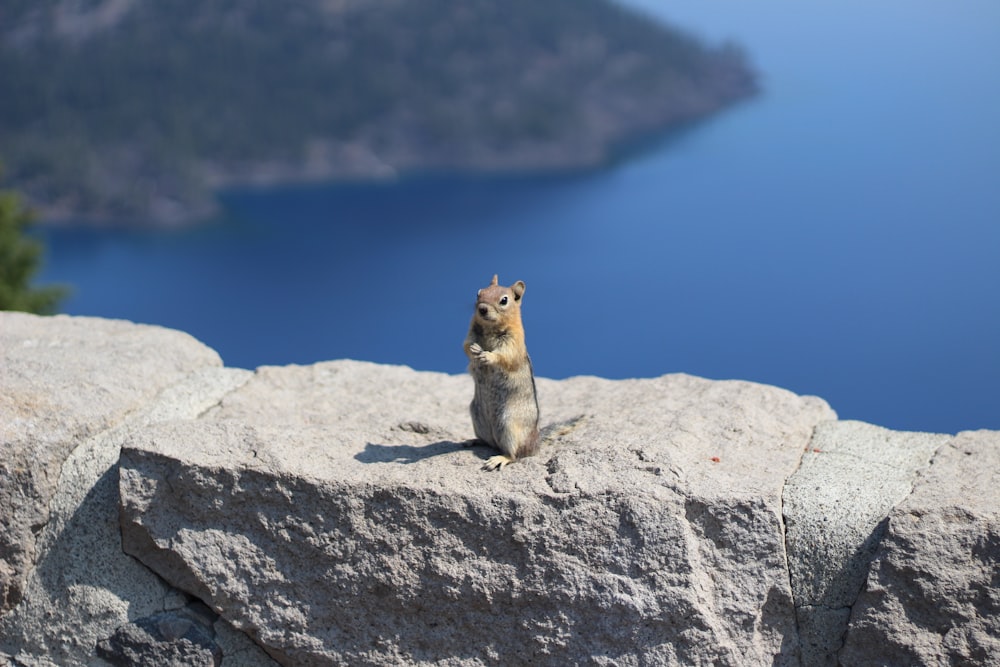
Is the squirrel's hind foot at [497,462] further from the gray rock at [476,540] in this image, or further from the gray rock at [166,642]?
the gray rock at [166,642]

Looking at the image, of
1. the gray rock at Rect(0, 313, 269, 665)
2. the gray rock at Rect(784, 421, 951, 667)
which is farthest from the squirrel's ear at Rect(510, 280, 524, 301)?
the gray rock at Rect(0, 313, 269, 665)

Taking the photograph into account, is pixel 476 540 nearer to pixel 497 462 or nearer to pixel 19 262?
pixel 497 462

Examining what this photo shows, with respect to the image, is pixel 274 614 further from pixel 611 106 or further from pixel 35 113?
pixel 35 113

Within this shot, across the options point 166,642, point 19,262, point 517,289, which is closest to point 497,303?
point 517,289

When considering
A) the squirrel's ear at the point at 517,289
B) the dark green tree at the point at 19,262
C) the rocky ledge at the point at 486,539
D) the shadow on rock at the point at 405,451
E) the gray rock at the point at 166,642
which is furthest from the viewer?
the dark green tree at the point at 19,262

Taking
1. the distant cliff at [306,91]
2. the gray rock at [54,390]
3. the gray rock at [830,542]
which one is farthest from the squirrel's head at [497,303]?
the distant cliff at [306,91]

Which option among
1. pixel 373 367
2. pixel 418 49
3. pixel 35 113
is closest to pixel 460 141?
pixel 418 49
